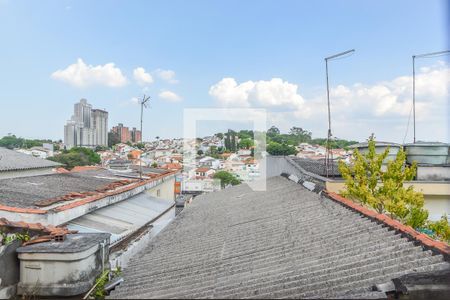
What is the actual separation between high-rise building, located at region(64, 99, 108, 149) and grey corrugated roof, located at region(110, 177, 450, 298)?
115m

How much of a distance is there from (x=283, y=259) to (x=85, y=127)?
131 metres

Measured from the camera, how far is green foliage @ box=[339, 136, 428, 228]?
8.05 metres

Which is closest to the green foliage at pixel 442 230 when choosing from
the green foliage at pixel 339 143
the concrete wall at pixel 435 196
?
the concrete wall at pixel 435 196

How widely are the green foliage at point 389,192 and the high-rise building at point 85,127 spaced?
376 feet

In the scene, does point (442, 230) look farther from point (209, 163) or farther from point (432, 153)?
point (209, 163)

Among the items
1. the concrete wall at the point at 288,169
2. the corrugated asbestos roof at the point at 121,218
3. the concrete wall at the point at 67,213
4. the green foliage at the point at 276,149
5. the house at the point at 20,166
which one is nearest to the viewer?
the concrete wall at the point at 67,213

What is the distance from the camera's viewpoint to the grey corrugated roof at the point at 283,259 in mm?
3658

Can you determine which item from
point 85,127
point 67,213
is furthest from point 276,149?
point 85,127

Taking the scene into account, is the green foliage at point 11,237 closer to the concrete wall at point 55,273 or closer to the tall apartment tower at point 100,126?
the concrete wall at point 55,273

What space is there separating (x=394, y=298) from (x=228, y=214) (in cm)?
653

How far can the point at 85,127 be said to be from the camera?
407 ft

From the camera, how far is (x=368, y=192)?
825cm

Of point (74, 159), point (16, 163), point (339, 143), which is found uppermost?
point (339, 143)

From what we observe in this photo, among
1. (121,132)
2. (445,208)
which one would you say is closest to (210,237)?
(445,208)
